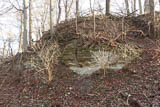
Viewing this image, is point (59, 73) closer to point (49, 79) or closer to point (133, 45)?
point (49, 79)

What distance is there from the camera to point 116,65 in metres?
5.88

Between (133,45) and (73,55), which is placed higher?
(133,45)

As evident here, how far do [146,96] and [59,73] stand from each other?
356 centimetres

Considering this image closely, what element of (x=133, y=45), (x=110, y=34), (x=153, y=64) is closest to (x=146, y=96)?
(x=153, y=64)

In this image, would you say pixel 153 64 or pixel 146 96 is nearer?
pixel 146 96

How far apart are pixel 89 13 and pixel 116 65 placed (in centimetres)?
411

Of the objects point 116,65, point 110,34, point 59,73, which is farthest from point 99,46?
point 59,73

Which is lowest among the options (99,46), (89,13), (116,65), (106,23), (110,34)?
(116,65)

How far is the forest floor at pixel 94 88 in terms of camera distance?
4.41m

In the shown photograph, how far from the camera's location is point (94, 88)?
16.8 ft

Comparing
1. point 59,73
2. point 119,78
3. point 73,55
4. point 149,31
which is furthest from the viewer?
point 149,31

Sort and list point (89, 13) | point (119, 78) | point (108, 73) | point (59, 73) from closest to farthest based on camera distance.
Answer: point (119, 78) → point (108, 73) → point (59, 73) → point (89, 13)

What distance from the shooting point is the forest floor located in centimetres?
441

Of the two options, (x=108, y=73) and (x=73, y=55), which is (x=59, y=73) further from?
(x=108, y=73)
